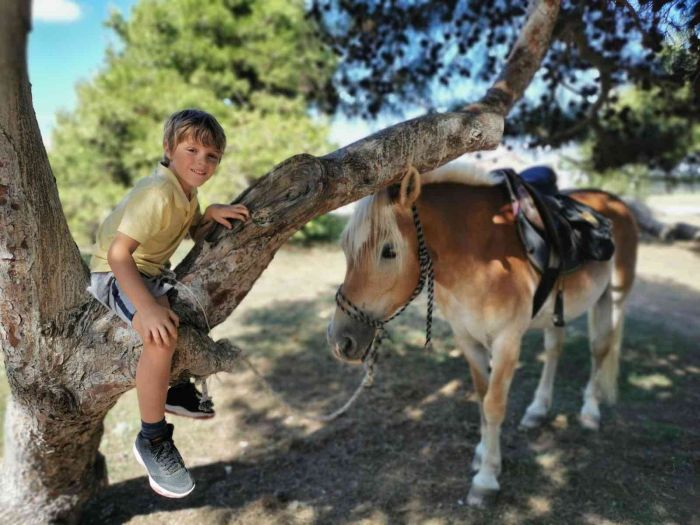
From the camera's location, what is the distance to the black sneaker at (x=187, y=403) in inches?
85.4

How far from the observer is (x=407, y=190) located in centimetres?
238

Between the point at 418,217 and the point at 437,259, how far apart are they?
32 centimetres

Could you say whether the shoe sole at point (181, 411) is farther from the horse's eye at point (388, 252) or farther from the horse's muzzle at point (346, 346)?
the horse's eye at point (388, 252)

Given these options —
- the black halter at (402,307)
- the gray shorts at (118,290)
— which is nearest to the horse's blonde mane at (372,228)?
the black halter at (402,307)

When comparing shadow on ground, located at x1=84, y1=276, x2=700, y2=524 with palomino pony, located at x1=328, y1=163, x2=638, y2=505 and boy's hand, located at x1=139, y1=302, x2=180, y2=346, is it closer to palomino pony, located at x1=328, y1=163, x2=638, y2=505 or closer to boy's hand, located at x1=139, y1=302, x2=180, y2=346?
palomino pony, located at x1=328, y1=163, x2=638, y2=505

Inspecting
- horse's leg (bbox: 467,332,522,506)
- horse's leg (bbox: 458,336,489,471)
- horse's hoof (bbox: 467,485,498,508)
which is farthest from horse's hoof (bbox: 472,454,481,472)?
horse's hoof (bbox: 467,485,498,508)

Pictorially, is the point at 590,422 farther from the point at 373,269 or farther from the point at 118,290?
the point at 118,290

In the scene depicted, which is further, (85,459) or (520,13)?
(520,13)

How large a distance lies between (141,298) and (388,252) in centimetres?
123

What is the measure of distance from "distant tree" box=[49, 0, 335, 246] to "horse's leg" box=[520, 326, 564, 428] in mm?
6877

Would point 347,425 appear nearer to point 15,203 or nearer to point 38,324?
point 38,324

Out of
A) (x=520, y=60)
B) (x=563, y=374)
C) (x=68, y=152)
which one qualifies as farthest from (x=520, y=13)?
(x=68, y=152)

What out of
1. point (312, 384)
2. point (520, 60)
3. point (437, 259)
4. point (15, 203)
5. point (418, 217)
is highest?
point (520, 60)

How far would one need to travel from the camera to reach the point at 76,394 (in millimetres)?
1999
